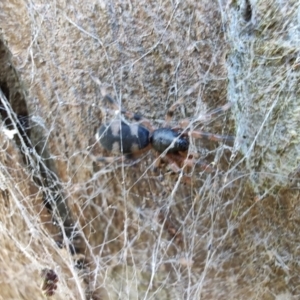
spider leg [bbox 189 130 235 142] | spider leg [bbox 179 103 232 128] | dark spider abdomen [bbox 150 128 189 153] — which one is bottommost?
dark spider abdomen [bbox 150 128 189 153]

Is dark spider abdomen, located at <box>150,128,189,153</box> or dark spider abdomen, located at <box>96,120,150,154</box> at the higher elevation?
dark spider abdomen, located at <box>96,120,150,154</box>

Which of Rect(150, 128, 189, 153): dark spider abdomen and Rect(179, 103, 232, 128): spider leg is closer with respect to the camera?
Rect(179, 103, 232, 128): spider leg

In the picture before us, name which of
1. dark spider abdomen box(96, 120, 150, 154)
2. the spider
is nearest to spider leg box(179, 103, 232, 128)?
the spider

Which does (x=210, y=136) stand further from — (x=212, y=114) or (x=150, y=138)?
(x=150, y=138)

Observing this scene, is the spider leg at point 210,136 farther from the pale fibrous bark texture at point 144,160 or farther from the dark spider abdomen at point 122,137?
the dark spider abdomen at point 122,137

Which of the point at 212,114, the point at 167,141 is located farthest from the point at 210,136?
the point at 167,141

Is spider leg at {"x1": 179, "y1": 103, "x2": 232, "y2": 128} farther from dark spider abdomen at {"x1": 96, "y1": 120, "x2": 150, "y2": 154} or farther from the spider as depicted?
dark spider abdomen at {"x1": 96, "y1": 120, "x2": 150, "y2": 154}
